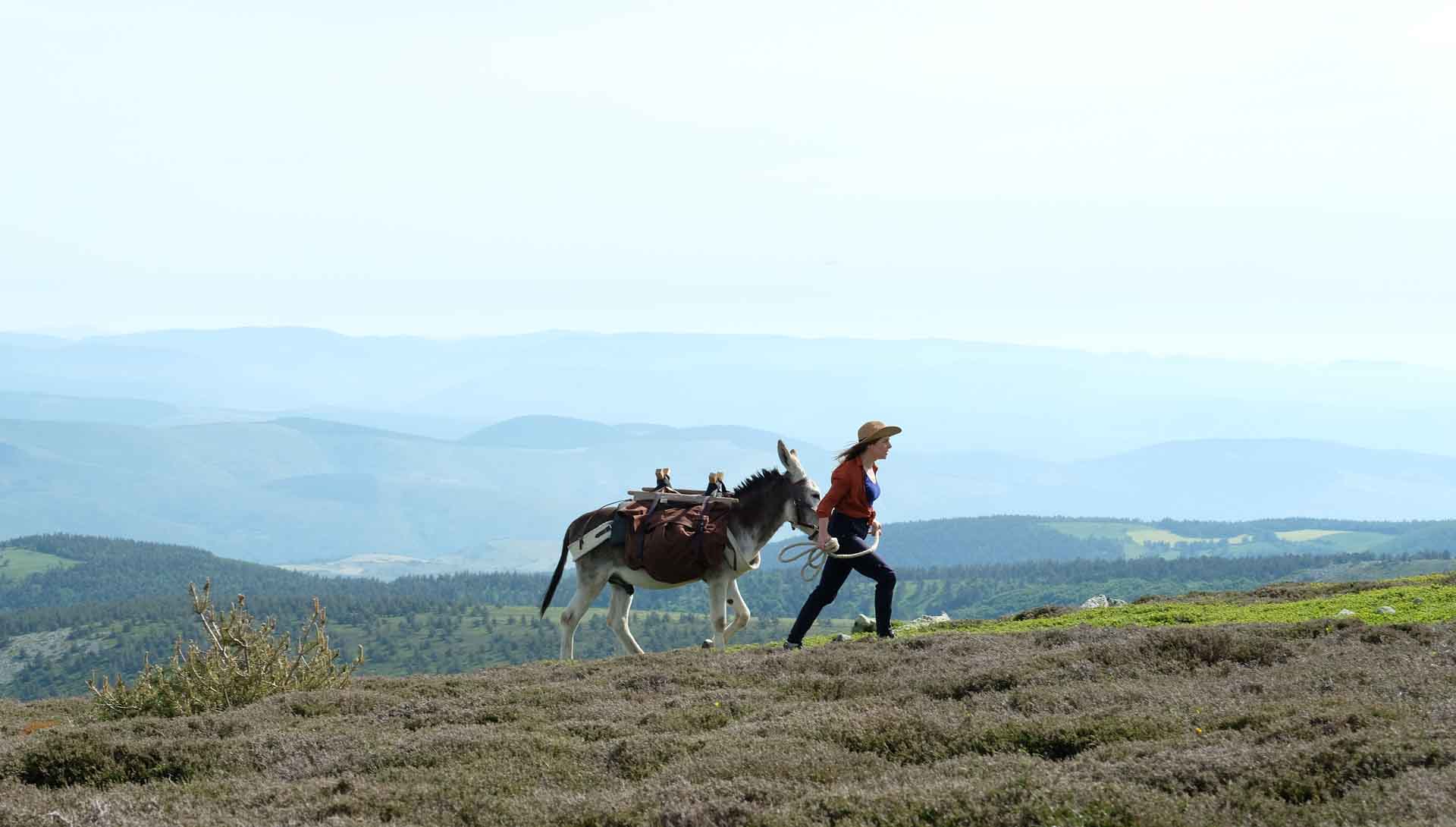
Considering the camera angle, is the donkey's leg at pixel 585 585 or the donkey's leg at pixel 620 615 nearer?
the donkey's leg at pixel 585 585

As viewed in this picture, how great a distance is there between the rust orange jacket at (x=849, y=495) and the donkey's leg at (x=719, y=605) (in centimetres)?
323

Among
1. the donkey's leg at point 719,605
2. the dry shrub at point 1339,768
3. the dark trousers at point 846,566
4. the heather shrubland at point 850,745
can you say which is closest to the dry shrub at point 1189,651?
the heather shrubland at point 850,745

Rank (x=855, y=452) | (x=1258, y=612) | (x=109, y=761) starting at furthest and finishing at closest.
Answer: (x=1258, y=612) < (x=855, y=452) < (x=109, y=761)

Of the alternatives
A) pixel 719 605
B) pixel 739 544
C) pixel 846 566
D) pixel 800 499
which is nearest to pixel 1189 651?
pixel 846 566

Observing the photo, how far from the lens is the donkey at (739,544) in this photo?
2091 centimetres

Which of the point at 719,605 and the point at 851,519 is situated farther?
the point at 719,605

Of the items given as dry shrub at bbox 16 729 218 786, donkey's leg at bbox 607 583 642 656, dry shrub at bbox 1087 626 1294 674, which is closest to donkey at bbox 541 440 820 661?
donkey's leg at bbox 607 583 642 656

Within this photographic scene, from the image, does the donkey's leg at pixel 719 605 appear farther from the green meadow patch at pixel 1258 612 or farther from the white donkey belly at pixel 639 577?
the green meadow patch at pixel 1258 612

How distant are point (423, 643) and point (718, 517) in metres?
184

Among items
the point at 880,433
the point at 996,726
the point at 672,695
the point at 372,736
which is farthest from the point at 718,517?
the point at 996,726

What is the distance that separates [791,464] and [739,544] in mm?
1736

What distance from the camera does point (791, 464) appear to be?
2064 cm

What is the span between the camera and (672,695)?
1538 cm

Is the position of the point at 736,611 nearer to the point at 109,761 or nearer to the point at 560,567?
the point at 560,567
